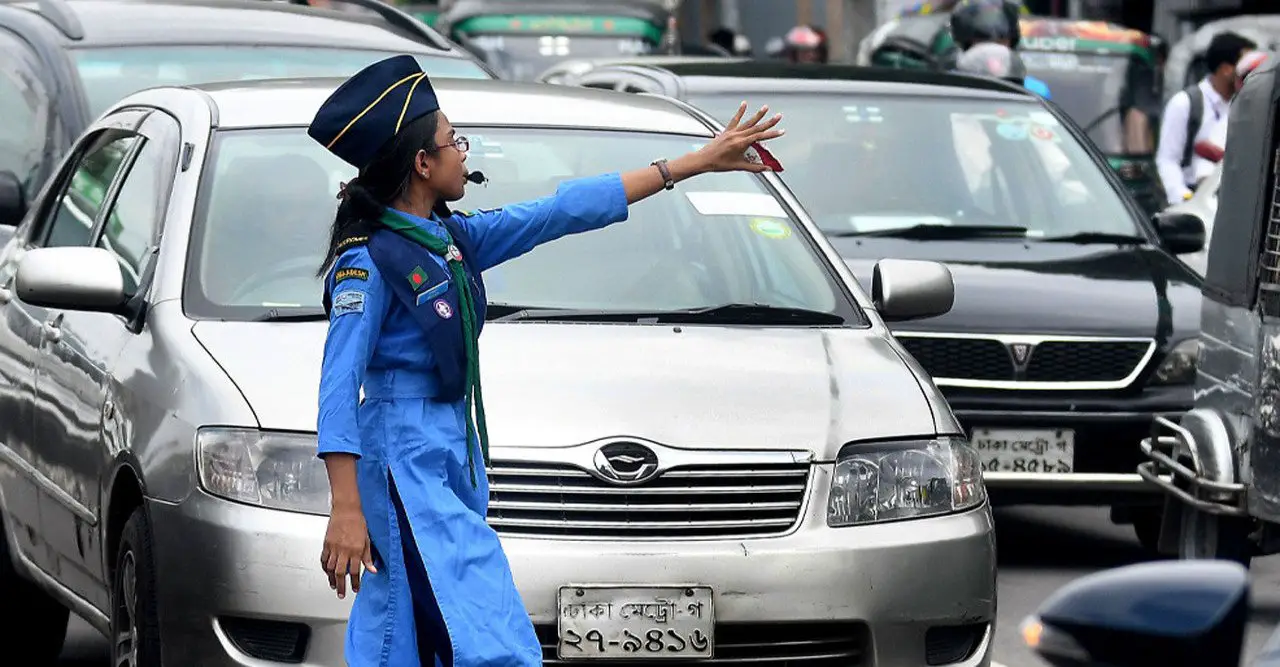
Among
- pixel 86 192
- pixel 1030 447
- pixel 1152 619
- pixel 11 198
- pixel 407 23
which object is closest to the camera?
pixel 1152 619

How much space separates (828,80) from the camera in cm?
1084

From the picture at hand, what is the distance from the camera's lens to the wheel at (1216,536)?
308 inches

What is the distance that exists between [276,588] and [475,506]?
0.63 m

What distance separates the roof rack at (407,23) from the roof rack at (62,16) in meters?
1.10

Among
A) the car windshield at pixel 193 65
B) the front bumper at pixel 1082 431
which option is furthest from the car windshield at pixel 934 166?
the car windshield at pixel 193 65

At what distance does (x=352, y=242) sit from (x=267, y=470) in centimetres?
81

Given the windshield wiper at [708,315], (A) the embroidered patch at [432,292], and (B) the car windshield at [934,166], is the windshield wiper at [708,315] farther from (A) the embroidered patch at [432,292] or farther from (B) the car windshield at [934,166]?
(B) the car windshield at [934,166]

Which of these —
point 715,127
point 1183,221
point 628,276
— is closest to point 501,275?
point 628,276

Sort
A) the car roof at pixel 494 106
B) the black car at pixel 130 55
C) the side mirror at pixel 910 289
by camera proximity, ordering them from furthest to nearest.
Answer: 1. the black car at pixel 130 55
2. the car roof at pixel 494 106
3. the side mirror at pixel 910 289

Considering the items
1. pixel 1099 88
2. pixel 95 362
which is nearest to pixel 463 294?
pixel 95 362

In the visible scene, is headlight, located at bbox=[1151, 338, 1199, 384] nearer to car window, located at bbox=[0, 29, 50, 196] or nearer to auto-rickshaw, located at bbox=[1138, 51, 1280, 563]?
auto-rickshaw, located at bbox=[1138, 51, 1280, 563]

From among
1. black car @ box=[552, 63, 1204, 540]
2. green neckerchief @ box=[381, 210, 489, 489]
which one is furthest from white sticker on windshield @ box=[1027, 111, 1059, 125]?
green neckerchief @ box=[381, 210, 489, 489]

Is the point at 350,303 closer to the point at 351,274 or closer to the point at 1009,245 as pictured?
the point at 351,274

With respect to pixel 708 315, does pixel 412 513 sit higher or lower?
higher
